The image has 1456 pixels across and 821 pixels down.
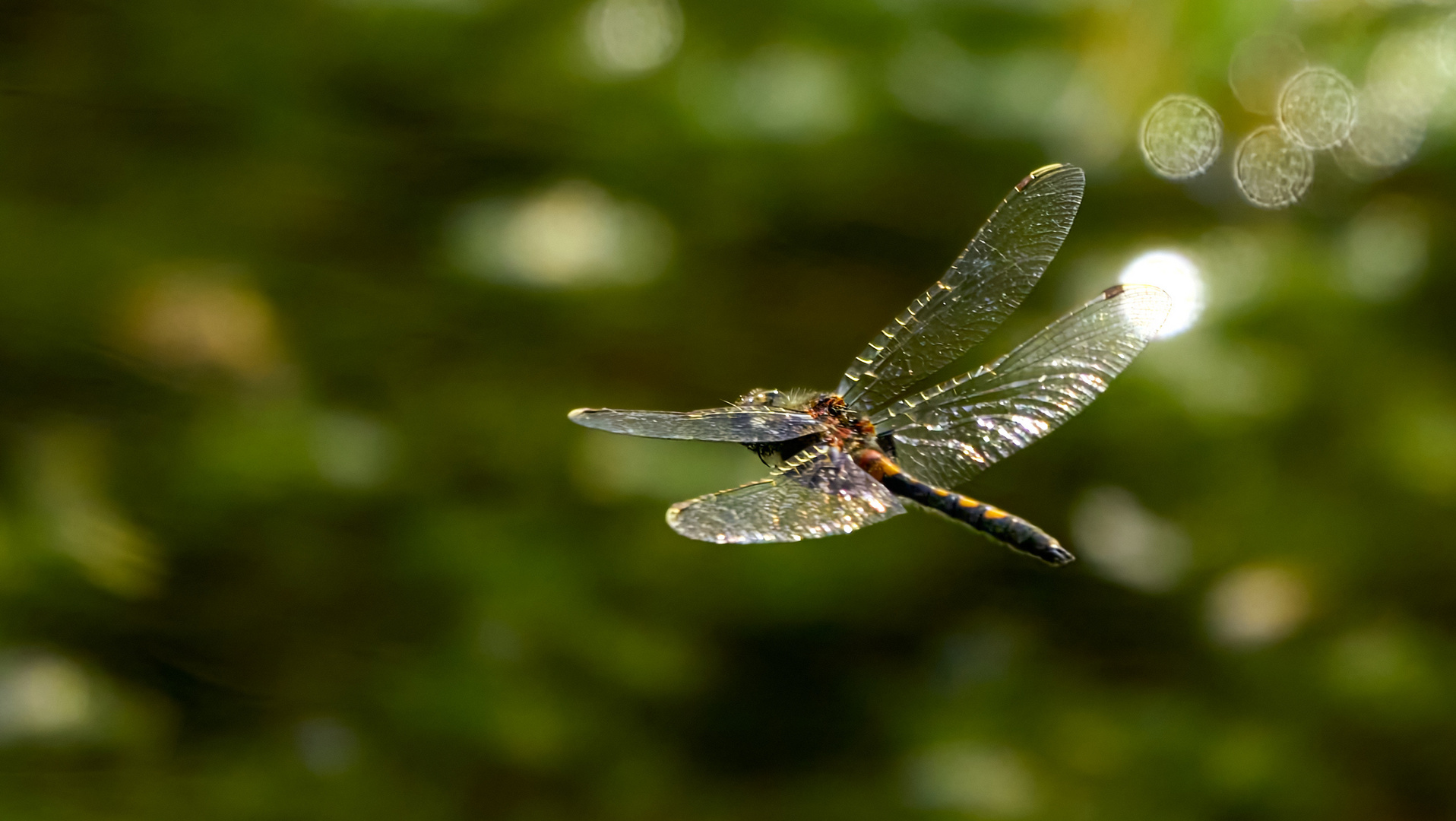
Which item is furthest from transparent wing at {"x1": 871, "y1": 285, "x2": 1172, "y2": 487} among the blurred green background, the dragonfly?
the blurred green background

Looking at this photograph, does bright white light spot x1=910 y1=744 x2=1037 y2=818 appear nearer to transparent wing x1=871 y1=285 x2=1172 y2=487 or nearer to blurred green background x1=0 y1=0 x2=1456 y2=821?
blurred green background x1=0 y1=0 x2=1456 y2=821

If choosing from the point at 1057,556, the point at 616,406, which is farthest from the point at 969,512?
the point at 616,406

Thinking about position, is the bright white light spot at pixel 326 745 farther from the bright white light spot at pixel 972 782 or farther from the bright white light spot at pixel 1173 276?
the bright white light spot at pixel 1173 276

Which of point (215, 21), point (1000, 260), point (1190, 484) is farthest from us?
point (1190, 484)

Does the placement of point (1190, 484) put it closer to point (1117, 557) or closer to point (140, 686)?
point (1117, 557)

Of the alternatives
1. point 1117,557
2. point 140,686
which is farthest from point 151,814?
point 1117,557

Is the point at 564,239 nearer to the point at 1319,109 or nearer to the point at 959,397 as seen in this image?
the point at 959,397
